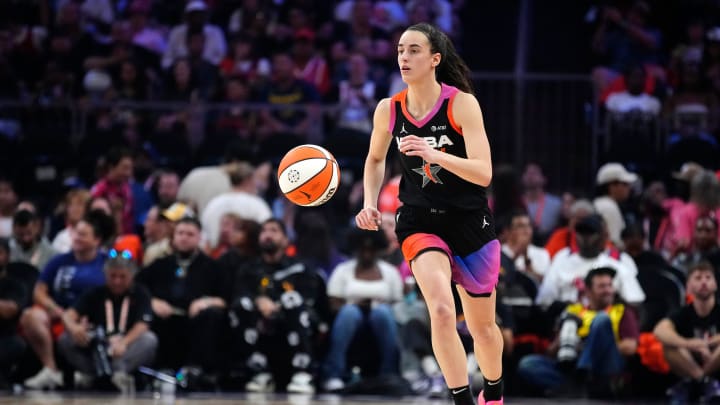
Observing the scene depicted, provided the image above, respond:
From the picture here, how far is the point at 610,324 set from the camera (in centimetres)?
1118

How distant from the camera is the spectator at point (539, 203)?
1384cm

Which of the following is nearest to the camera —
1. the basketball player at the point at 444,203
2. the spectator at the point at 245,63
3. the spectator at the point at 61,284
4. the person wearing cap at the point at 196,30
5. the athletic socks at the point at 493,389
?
the basketball player at the point at 444,203

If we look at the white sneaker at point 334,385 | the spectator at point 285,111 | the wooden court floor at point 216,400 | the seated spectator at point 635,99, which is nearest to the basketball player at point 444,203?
the wooden court floor at point 216,400

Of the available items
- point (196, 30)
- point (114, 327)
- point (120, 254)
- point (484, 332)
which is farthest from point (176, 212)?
point (484, 332)

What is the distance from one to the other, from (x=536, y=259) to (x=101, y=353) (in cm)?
437

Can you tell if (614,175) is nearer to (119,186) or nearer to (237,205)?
(237,205)

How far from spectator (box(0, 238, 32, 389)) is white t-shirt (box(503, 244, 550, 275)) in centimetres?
480

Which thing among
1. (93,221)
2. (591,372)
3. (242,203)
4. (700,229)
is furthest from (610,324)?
(93,221)

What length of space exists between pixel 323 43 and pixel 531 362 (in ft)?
21.1

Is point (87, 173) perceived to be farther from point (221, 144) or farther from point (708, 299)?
point (708, 299)

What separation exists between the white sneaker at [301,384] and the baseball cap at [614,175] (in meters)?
4.18

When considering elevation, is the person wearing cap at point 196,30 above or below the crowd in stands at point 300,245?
above

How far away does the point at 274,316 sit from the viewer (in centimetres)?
1180

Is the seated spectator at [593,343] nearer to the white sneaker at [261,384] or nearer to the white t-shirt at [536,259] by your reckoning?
the white t-shirt at [536,259]
